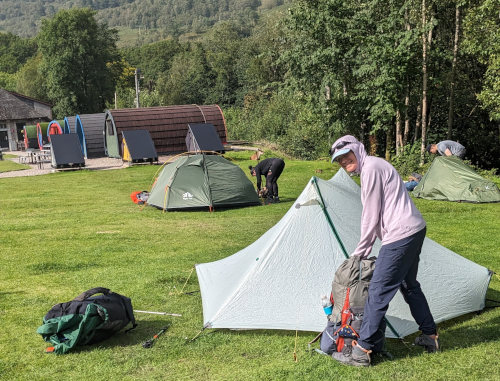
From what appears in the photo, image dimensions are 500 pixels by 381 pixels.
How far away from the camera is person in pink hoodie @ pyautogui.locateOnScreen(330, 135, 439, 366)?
5.01m

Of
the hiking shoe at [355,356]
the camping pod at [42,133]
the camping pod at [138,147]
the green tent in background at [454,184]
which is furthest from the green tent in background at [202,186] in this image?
the camping pod at [42,133]

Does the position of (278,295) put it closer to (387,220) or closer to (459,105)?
(387,220)

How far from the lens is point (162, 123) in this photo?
108 ft

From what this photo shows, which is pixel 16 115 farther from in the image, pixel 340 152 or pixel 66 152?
pixel 340 152

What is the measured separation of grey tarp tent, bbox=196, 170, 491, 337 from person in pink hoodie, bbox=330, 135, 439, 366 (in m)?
0.81

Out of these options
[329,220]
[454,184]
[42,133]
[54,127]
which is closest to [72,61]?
[42,133]

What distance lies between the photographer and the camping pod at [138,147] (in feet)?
95.7

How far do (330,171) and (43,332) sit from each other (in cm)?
1802

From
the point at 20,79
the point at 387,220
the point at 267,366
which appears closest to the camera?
the point at 387,220

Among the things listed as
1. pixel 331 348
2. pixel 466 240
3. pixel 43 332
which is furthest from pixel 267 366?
pixel 466 240

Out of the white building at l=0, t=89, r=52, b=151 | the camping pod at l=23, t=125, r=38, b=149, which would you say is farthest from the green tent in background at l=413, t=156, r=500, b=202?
the white building at l=0, t=89, r=52, b=151

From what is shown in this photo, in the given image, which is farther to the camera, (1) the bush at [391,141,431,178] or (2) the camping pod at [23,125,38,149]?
(2) the camping pod at [23,125,38,149]

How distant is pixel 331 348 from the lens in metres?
5.49

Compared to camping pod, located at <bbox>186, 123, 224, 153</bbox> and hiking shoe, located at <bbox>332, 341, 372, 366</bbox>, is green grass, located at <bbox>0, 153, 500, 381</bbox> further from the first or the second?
camping pod, located at <bbox>186, 123, 224, 153</bbox>
